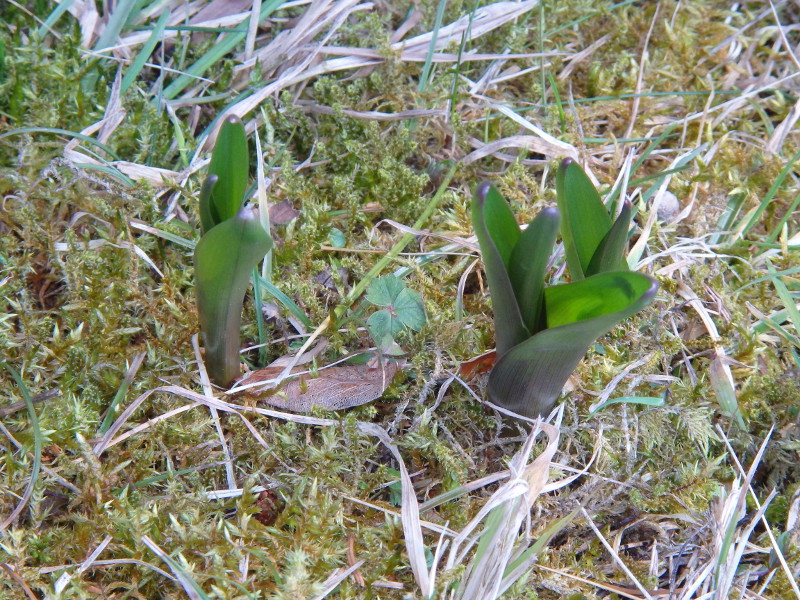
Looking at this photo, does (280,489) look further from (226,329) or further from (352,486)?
(226,329)

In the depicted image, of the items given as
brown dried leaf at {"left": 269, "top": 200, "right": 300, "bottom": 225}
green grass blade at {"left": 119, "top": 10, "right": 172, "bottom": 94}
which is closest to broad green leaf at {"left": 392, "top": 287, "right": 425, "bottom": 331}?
brown dried leaf at {"left": 269, "top": 200, "right": 300, "bottom": 225}

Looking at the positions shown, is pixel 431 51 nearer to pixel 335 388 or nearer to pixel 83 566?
pixel 335 388

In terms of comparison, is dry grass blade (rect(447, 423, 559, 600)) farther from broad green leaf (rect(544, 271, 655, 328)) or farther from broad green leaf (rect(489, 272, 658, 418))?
broad green leaf (rect(544, 271, 655, 328))

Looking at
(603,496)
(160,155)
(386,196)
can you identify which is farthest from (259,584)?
Answer: (160,155)

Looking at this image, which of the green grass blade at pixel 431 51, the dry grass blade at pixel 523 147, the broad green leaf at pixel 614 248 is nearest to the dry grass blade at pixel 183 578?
the broad green leaf at pixel 614 248

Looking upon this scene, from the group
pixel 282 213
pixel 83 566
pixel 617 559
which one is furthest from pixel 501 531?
pixel 282 213
